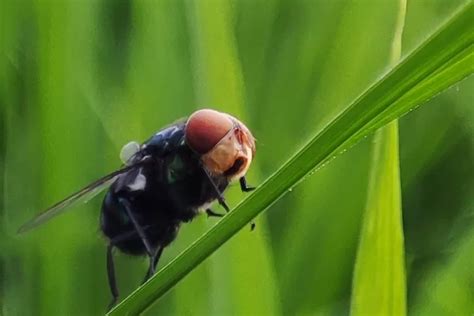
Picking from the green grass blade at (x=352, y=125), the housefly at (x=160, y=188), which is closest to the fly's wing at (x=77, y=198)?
the housefly at (x=160, y=188)

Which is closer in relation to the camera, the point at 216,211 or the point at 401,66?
the point at 401,66

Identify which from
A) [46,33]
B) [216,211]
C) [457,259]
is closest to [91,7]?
[46,33]

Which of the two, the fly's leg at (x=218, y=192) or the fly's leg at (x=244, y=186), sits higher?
the fly's leg at (x=218, y=192)

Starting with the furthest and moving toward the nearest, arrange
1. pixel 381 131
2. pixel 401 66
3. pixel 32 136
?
pixel 32 136
pixel 381 131
pixel 401 66

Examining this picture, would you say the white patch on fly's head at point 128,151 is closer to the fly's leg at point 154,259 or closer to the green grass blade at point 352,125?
the fly's leg at point 154,259

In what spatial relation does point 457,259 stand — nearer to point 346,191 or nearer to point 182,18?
point 346,191

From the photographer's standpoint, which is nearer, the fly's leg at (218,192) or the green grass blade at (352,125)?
the green grass blade at (352,125)

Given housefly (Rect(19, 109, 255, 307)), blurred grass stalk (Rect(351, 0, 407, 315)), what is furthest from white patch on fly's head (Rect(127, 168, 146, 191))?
blurred grass stalk (Rect(351, 0, 407, 315))

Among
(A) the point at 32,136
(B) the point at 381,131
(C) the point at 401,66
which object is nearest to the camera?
(C) the point at 401,66
